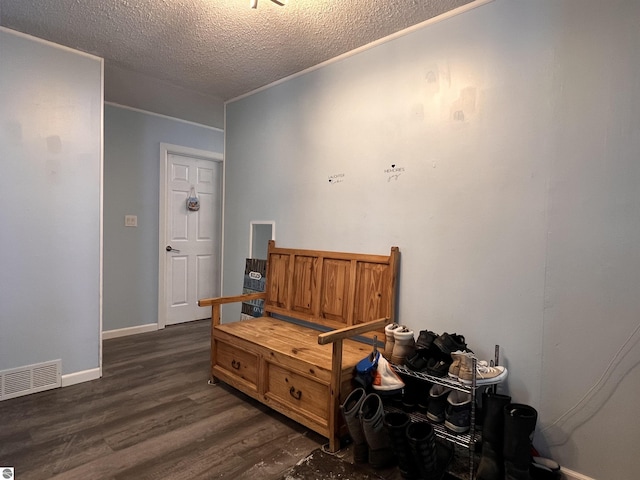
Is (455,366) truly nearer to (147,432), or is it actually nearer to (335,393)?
(335,393)

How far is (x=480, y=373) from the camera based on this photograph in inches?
66.4

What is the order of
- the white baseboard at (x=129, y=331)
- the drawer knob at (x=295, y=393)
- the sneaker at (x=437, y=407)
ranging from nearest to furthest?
the sneaker at (x=437, y=407) < the drawer knob at (x=295, y=393) < the white baseboard at (x=129, y=331)

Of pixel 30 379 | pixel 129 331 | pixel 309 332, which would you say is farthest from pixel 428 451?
pixel 129 331

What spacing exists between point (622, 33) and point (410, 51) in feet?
3.37

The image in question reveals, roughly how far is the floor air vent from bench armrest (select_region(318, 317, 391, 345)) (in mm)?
1991

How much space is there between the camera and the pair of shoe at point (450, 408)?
5.48ft

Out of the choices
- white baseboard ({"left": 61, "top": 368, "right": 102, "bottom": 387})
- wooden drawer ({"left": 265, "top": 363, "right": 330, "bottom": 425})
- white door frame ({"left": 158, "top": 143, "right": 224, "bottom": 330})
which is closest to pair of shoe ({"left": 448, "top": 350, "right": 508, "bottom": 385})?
wooden drawer ({"left": 265, "top": 363, "right": 330, "bottom": 425})

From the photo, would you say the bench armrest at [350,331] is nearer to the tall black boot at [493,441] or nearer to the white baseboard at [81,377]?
the tall black boot at [493,441]

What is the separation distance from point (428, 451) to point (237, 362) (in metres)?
1.40

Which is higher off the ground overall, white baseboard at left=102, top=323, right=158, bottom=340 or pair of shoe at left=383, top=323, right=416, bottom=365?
pair of shoe at left=383, top=323, right=416, bottom=365

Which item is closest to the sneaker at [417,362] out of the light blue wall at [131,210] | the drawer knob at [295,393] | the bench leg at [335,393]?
the bench leg at [335,393]

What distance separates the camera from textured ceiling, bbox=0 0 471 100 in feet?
6.72

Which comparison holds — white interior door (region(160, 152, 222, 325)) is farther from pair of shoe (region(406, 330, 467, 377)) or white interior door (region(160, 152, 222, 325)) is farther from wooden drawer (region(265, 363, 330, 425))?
pair of shoe (region(406, 330, 467, 377))

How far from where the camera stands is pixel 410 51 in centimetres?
221
